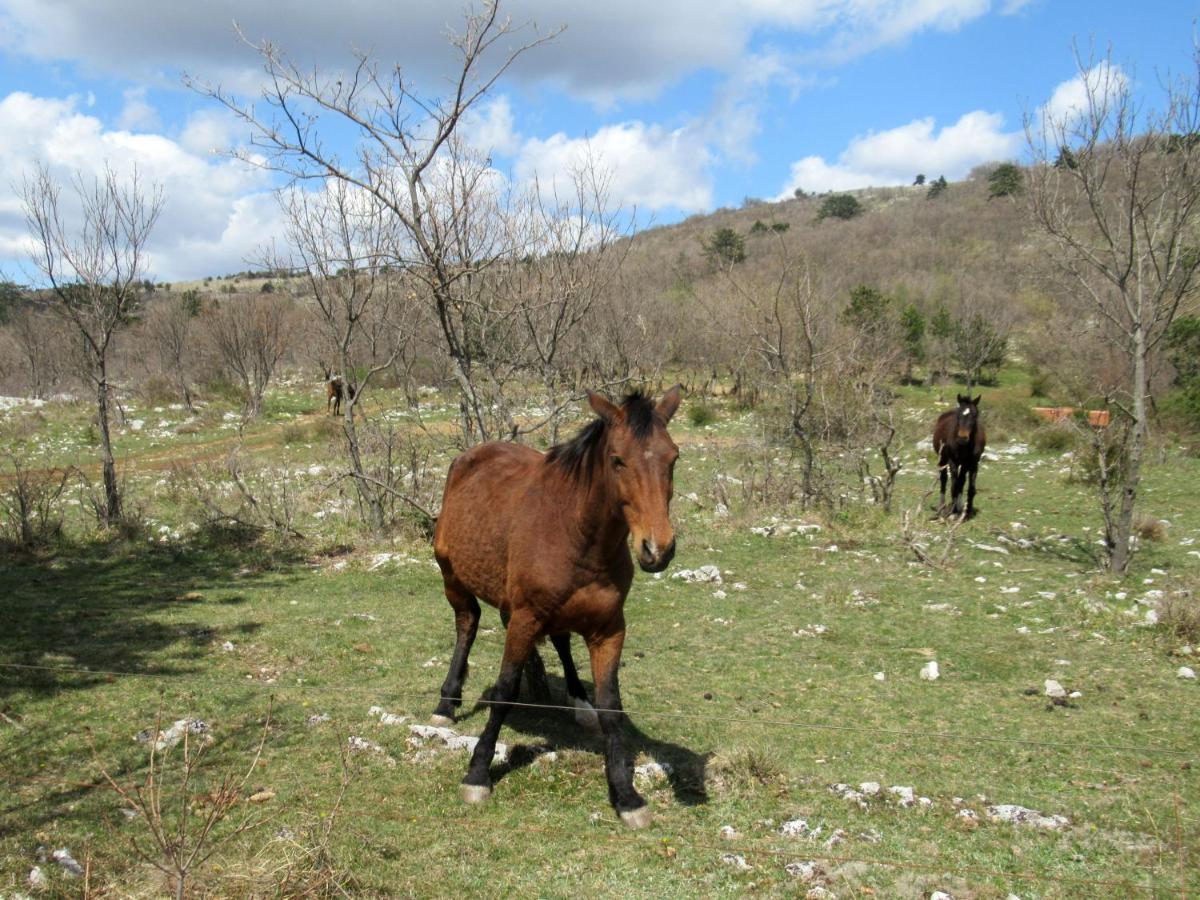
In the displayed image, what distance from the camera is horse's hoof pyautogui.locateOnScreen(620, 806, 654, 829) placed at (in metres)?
4.14

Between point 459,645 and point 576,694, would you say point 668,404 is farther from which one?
point 459,645

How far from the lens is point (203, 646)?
7176mm

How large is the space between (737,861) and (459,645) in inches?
106

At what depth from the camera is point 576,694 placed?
5625 mm

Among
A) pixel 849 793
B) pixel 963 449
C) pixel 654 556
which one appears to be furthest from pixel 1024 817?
pixel 963 449

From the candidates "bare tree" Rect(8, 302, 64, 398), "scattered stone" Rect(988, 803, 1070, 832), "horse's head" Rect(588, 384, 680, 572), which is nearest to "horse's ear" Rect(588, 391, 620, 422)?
"horse's head" Rect(588, 384, 680, 572)

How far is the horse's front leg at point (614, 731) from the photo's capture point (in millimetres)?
4215

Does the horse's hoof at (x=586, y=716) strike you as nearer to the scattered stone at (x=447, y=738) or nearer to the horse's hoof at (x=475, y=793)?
the scattered stone at (x=447, y=738)

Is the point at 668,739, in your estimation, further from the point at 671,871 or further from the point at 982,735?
the point at 982,735

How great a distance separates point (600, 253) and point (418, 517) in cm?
514

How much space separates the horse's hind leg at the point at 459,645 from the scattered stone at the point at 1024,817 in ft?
11.1

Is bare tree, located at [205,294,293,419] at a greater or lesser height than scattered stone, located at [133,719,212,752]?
greater

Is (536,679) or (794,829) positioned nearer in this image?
(794,829)

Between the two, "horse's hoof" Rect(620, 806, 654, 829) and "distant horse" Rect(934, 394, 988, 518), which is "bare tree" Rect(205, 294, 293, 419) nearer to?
"distant horse" Rect(934, 394, 988, 518)
